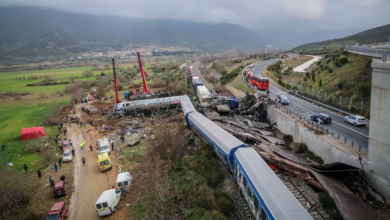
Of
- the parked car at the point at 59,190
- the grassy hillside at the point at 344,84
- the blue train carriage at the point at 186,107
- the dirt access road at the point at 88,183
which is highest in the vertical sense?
the grassy hillside at the point at 344,84

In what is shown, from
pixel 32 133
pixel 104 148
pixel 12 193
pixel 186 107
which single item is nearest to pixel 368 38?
pixel 186 107

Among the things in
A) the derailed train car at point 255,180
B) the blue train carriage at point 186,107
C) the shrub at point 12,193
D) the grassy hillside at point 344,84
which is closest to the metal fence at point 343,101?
the grassy hillside at point 344,84

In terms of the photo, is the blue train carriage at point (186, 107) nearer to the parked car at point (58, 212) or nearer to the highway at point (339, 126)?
the highway at point (339, 126)

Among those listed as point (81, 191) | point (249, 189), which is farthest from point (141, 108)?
point (249, 189)

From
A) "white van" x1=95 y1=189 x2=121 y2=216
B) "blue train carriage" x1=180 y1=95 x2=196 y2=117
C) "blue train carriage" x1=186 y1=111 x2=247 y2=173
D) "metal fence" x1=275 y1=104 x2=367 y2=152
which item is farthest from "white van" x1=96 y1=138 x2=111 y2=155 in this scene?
"metal fence" x1=275 y1=104 x2=367 y2=152

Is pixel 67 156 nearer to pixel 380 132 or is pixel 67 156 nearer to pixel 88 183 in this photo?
pixel 88 183
